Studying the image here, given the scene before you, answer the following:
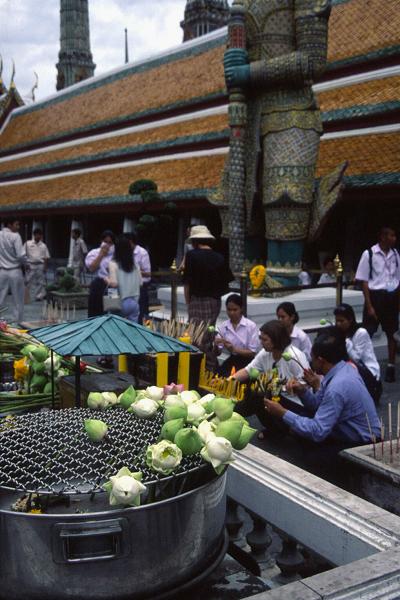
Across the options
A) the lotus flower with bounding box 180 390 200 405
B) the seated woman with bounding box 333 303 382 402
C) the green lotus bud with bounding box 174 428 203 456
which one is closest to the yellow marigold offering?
the seated woman with bounding box 333 303 382 402

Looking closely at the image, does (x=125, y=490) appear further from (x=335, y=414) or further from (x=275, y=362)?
(x=275, y=362)

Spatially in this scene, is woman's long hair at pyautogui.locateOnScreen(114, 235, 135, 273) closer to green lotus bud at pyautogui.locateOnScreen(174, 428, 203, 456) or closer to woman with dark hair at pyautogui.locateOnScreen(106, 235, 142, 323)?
woman with dark hair at pyautogui.locateOnScreen(106, 235, 142, 323)

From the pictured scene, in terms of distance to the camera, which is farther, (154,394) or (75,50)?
(75,50)

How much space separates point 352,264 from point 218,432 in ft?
38.0

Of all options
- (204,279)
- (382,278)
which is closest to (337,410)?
(204,279)

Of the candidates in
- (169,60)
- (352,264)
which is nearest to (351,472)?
(352,264)

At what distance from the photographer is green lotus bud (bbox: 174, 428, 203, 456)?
228 centimetres

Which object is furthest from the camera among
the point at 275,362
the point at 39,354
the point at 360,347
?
the point at 360,347

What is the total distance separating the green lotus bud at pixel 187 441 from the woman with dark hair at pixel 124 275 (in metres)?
5.97

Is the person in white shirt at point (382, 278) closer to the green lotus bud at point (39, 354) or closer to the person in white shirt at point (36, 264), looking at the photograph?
the green lotus bud at point (39, 354)

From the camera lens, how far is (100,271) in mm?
9812

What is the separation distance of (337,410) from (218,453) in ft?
6.50

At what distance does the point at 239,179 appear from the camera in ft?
31.6

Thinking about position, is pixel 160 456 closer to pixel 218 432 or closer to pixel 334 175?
pixel 218 432
